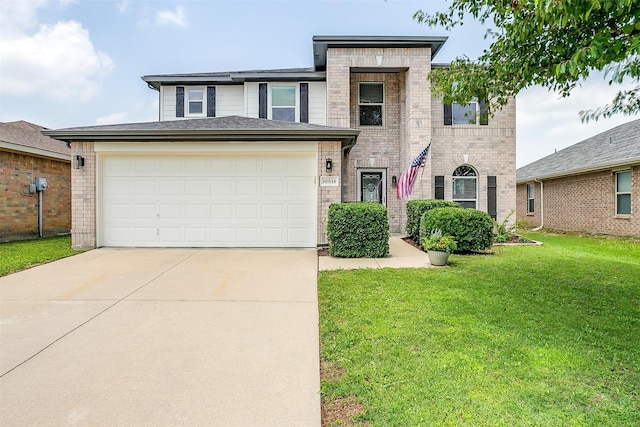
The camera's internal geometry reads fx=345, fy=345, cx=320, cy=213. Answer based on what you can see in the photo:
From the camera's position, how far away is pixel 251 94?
1334cm

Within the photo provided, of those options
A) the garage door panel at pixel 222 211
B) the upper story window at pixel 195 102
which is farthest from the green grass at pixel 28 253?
the upper story window at pixel 195 102

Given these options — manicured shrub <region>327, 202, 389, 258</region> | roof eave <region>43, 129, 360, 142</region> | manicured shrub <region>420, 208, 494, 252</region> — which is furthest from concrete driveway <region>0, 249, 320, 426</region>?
roof eave <region>43, 129, 360, 142</region>

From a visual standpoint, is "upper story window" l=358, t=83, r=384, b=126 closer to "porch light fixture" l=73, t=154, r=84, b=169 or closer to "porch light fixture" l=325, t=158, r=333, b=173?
"porch light fixture" l=325, t=158, r=333, b=173

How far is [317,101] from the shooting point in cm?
Result: 1326

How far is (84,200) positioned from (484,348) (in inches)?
381

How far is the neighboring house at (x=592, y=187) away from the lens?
11747 mm

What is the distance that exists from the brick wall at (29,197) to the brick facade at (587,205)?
65.3 feet

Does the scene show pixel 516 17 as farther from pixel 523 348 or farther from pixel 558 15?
pixel 523 348

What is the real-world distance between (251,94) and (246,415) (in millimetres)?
12677

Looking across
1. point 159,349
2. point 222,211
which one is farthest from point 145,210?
point 159,349

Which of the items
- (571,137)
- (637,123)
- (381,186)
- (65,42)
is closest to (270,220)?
(381,186)

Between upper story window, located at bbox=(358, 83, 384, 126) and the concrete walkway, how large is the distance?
6.19 m

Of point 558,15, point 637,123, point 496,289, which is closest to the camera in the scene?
point 558,15

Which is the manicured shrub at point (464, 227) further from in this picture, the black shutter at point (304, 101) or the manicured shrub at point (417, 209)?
the black shutter at point (304, 101)
